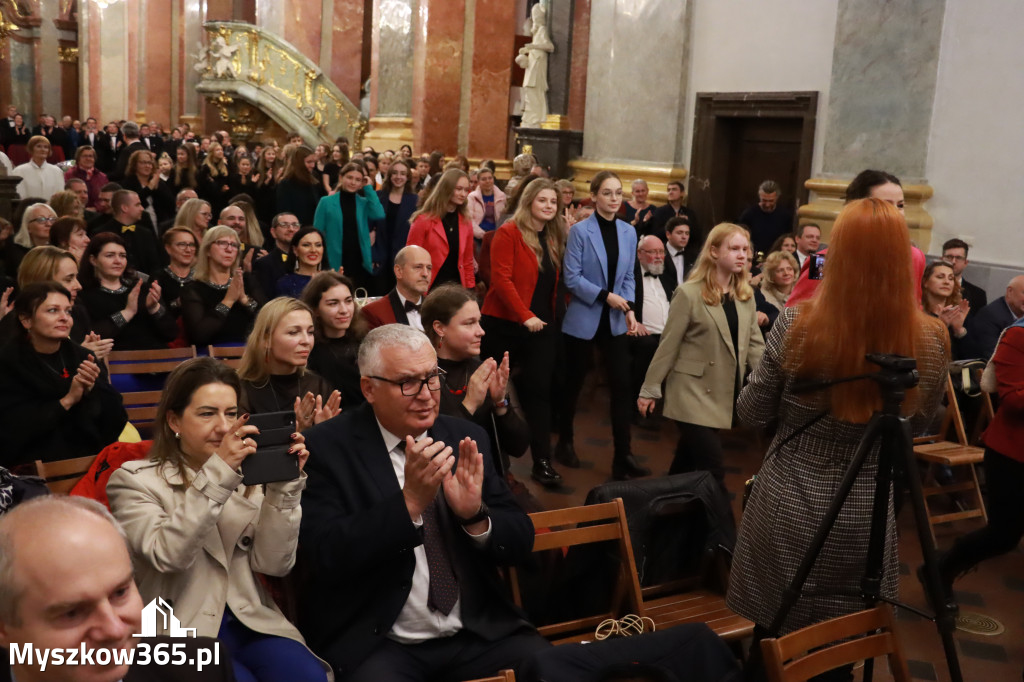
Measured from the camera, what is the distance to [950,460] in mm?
5805

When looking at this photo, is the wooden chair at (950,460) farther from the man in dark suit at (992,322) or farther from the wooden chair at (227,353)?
the wooden chair at (227,353)

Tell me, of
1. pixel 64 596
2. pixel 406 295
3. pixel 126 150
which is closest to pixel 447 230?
pixel 406 295

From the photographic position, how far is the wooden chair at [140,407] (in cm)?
511

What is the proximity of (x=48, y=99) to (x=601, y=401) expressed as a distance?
31.7 meters

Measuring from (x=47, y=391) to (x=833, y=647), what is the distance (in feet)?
11.7

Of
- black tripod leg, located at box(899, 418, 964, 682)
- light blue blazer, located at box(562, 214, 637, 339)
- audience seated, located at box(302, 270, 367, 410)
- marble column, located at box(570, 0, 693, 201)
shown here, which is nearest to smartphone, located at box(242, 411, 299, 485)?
black tripod leg, located at box(899, 418, 964, 682)

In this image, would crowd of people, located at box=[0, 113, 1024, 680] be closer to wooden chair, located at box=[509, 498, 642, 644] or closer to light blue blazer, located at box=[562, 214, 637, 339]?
light blue blazer, located at box=[562, 214, 637, 339]

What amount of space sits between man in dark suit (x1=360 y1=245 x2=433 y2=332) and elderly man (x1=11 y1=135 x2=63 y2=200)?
24.6 feet

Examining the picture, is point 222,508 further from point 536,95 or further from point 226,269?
point 536,95

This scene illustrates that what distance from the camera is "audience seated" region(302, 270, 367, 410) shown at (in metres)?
4.92

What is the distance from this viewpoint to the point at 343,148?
13.9m

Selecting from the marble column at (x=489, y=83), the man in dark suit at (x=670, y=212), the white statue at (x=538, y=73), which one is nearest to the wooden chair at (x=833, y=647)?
the man in dark suit at (x=670, y=212)

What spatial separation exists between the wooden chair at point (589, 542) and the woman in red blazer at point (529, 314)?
112 inches

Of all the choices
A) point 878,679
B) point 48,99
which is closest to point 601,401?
point 878,679
